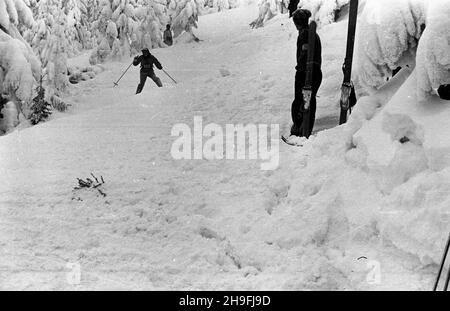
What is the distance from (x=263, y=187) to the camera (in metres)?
5.83

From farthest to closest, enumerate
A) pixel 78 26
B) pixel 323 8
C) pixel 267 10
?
pixel 78 26, pixel 267 10, pixel 323 8

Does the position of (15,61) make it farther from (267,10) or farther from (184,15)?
(184,15)

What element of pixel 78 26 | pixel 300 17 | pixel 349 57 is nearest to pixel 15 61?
pixel 300 17

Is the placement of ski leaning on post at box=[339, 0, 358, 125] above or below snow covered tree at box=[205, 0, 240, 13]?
above

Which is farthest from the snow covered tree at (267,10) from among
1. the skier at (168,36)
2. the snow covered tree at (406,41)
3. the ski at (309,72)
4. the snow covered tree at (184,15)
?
the snow covered tree at (406,41)

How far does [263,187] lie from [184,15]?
75.5 ft

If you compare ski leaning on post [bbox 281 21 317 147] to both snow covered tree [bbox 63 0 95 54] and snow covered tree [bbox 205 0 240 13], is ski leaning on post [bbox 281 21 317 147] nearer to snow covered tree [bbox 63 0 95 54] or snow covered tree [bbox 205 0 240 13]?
snow covered tree [bbox 63 0 95 54]

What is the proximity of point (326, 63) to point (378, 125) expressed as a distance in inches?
272

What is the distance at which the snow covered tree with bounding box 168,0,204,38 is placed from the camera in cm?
2673

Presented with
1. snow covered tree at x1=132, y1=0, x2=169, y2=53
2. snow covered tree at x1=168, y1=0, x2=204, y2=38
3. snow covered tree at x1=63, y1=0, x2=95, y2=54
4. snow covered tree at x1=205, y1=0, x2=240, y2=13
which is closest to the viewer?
snow covered tree at x1=132, y1=0, x2=169, y2=53

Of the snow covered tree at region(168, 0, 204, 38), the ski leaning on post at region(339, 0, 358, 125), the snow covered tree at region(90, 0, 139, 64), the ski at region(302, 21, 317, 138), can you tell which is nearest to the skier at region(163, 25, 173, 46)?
the snow covered tree at region(168, 0, 204, 38)

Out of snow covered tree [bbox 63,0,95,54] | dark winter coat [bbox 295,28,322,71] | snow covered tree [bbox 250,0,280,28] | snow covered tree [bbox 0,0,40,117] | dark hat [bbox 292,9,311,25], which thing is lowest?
snow covered tree [bbox 63,0,95,54]

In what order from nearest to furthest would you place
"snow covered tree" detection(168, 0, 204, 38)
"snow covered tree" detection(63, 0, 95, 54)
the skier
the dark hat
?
the dark hat → the skier → "snow covered tree" detection(168, 0, 204, 38) → "snow covered tree" detection(63, 0, 95, 54)

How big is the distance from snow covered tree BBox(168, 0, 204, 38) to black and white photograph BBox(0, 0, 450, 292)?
1809 cm
